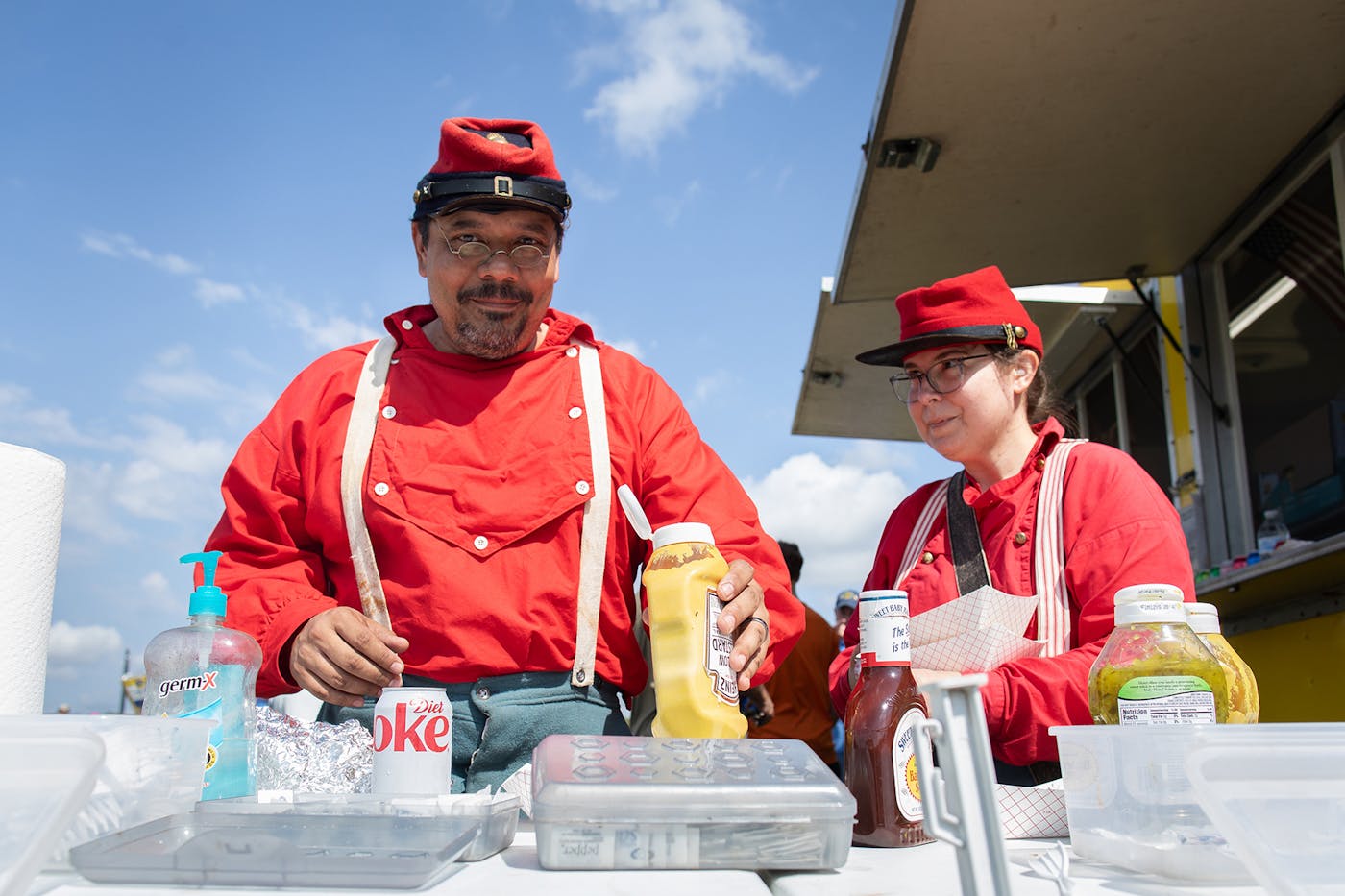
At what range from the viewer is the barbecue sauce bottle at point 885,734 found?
137cm

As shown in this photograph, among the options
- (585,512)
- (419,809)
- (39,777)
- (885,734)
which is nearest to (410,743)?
Result: (419,809)

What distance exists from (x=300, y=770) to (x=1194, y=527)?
205 inches

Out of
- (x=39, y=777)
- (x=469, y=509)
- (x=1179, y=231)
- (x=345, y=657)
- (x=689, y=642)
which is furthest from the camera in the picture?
(x=1179, y=231)

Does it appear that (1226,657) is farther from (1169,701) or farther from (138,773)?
(138,773)

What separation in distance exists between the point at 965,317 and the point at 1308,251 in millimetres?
3123

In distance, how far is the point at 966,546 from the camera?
2365 millimetres

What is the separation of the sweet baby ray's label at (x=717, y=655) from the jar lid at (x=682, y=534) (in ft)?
0.30

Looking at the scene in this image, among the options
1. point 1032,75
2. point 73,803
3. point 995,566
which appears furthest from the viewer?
point 1032,75

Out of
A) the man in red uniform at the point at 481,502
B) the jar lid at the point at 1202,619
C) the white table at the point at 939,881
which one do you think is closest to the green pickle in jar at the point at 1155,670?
the jar lid at the point at 1202,619

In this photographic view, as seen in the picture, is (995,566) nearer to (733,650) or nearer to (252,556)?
(733,650)

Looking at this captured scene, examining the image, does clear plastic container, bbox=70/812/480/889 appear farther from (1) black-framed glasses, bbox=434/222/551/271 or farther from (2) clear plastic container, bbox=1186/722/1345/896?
(1) black-framed glasses, bbox=434/222/551/271

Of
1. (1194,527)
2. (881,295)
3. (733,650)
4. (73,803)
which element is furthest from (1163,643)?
(1194,527)

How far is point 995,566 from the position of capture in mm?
2270

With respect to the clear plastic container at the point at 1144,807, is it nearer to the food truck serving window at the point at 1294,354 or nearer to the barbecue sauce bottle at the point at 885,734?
the barbecue sauce bottle at the point at 885,734
